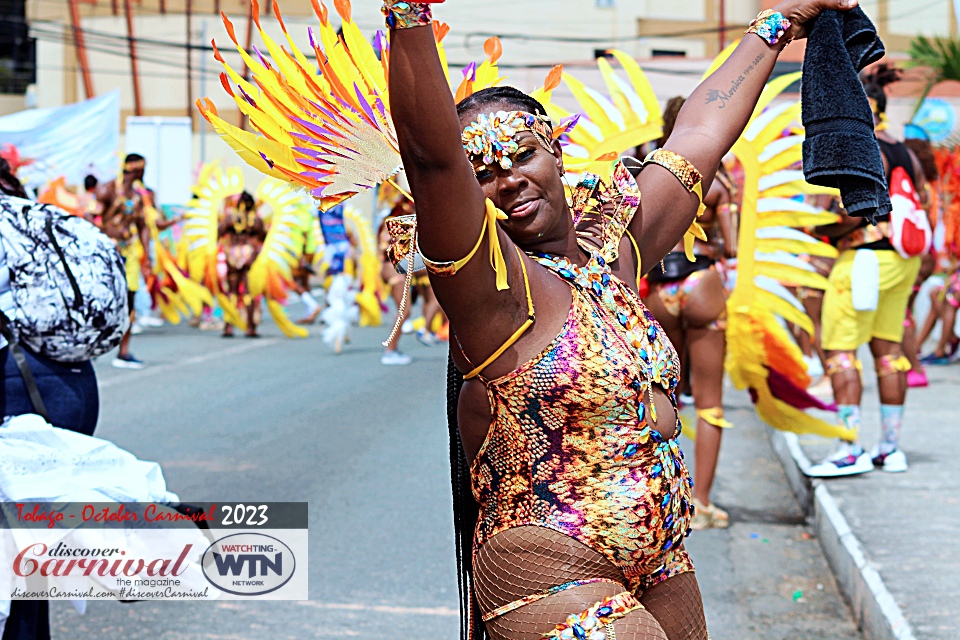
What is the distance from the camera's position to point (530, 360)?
220 cm

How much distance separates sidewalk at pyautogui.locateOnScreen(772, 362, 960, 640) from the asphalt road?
0.18m

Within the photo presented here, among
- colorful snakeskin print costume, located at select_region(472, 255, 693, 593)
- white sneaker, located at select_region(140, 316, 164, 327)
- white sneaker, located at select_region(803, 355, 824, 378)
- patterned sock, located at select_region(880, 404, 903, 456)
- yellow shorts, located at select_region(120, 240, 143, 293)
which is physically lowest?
white sneaker, located at select_region(140, 316, 164, 327)

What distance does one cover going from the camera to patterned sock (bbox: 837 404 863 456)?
6578 millimetres

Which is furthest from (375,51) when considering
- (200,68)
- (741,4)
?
(741,4)

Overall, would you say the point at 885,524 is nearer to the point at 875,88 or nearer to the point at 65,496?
the point at 875,88

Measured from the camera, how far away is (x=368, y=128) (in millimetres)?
2348

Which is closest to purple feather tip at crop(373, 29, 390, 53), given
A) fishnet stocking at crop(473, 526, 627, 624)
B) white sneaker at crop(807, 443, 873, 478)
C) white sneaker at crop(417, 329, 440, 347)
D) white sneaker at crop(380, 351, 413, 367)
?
fishnet stocking at crop(473, 526, 627, 624)

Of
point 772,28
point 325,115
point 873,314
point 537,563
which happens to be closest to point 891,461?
point 873,314

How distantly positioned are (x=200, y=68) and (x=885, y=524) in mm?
36171

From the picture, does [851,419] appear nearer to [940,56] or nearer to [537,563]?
[537,563]

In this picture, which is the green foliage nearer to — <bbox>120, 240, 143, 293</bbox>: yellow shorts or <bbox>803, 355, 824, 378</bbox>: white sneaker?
<bbox>803, 355, 824, 378</bbox>: white sneaker

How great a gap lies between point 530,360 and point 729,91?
103cm

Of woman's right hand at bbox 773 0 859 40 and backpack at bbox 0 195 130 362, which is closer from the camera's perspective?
woman's right hand at bbox 773 0 859 40

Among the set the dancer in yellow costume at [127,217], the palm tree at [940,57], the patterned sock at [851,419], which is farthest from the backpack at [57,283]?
the palm tree at [940,57]
